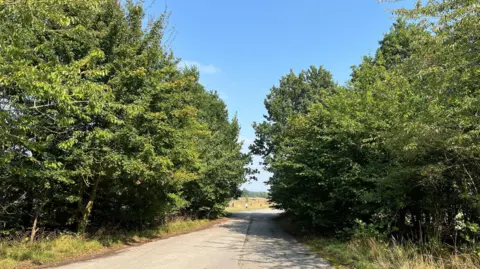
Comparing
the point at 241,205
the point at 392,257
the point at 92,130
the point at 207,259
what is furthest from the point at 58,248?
the point at 241,205

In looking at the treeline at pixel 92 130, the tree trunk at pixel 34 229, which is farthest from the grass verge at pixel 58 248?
the treeline at pixel 92 130

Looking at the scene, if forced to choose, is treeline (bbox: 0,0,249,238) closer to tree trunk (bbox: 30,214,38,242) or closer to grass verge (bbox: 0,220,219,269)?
tree trunk (bbox: 30,214,38,242)

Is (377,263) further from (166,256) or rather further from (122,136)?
(122,136)

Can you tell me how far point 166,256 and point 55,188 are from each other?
524 cm

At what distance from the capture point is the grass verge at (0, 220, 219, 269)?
9844 millimetres

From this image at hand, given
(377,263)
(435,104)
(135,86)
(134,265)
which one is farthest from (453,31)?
(135,86)

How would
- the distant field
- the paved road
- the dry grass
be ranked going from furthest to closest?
1. the distant field
2. the paved road
3. the dry grass

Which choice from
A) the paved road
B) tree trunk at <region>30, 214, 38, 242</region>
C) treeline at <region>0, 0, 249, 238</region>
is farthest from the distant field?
tree trunk at <region>30, 214, 38, 242</region>

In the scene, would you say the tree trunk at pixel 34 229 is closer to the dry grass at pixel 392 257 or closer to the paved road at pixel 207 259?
the paved road at pixel 207 259

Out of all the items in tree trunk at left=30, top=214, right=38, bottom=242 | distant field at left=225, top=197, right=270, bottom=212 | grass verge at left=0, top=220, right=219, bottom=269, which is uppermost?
distant field at left=225, top=197, right=270, bottom=212

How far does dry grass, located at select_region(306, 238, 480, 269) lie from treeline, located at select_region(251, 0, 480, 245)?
51 cm

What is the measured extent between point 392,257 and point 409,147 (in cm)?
270

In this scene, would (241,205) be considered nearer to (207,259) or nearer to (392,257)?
(207,259)

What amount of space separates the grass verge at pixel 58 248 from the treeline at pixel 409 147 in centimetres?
866
